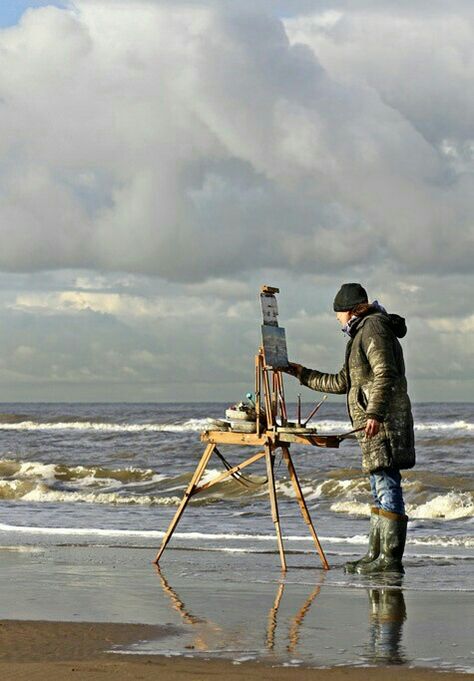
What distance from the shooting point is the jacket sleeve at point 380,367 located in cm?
757

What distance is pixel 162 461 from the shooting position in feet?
71.6

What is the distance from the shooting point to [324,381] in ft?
26.4

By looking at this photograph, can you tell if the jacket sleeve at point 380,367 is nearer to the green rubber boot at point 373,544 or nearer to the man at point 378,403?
the man at point 378,403

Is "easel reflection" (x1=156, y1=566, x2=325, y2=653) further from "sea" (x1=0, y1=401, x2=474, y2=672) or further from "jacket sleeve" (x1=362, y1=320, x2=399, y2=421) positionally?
"jacket sleeve" (x1=362, y1=320, x2=399, y2=421)

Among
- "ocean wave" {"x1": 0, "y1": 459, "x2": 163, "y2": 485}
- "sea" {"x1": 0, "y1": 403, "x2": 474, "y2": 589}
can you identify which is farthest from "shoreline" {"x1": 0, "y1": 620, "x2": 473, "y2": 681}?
"ocean wave" {"x1": 0, "y1": 459, "x2": 163, "y2": 485}

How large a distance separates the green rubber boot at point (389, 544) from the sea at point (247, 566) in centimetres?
11

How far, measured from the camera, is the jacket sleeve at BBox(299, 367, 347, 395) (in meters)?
8.02

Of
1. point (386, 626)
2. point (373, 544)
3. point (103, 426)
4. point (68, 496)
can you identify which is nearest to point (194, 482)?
point (373, 544)

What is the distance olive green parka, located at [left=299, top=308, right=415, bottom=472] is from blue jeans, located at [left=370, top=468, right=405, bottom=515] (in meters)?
0.09

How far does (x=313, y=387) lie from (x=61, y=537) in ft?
12.1

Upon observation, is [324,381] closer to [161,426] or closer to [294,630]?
[294,630]

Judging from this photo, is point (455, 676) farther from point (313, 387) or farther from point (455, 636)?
point (313, 387)

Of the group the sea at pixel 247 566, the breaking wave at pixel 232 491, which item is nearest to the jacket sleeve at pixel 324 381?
the sea at pixel 247 566

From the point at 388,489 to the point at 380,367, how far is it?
83cm
